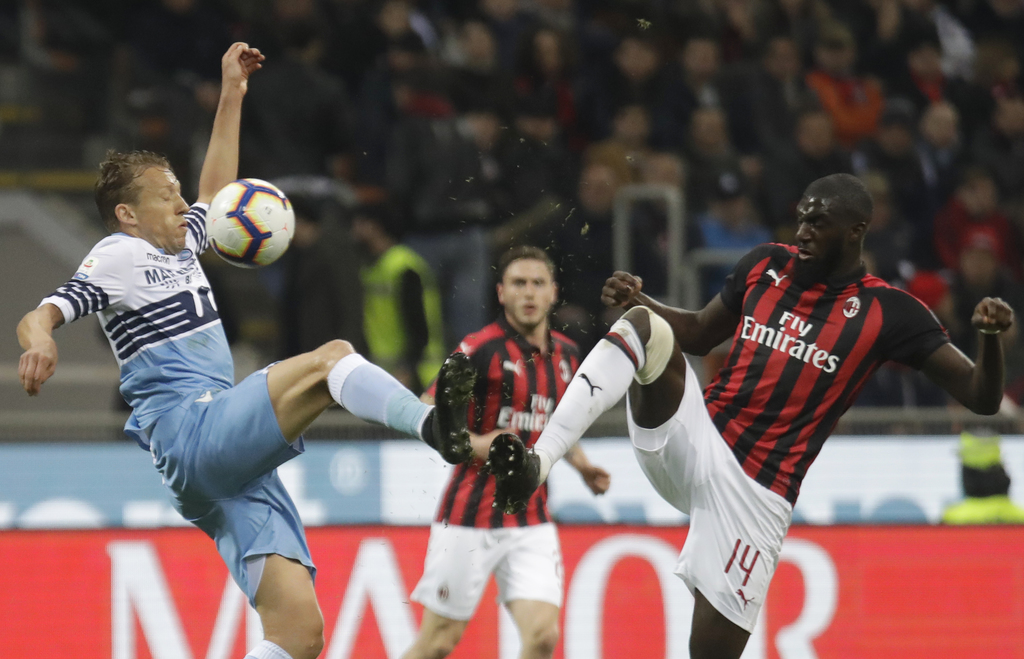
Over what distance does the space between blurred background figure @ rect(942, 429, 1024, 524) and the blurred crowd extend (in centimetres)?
145

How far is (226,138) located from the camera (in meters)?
5.58

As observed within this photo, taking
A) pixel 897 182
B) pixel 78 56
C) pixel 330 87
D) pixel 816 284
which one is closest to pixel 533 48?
pixel 330 87

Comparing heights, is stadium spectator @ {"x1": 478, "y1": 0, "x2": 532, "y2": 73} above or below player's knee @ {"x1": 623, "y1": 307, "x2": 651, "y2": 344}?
above

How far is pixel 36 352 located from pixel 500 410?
2.77 meters

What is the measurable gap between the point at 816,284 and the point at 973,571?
9.68 ft

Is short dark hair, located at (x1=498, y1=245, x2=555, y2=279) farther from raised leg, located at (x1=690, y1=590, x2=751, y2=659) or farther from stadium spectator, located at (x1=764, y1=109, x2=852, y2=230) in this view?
stadium spectator, located at (x1=764, y1=109, x2=852, y2=230)

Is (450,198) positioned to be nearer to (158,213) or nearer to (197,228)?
(197,228)

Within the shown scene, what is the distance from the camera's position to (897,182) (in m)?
11.2

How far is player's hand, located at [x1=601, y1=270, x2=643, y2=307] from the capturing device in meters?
5.07

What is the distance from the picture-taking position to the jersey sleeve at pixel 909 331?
496 centimetres

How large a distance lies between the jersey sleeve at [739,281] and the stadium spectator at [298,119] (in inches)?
213

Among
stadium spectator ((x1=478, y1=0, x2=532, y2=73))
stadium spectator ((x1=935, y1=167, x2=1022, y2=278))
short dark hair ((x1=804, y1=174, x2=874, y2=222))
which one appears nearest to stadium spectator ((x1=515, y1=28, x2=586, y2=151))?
stadium spectator ((x1=478, y1=0, x2=532, y2=73))

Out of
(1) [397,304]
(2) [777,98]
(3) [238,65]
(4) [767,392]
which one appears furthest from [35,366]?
(2) [777,98]

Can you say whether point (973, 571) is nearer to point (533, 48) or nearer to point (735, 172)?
point (735, 172)
